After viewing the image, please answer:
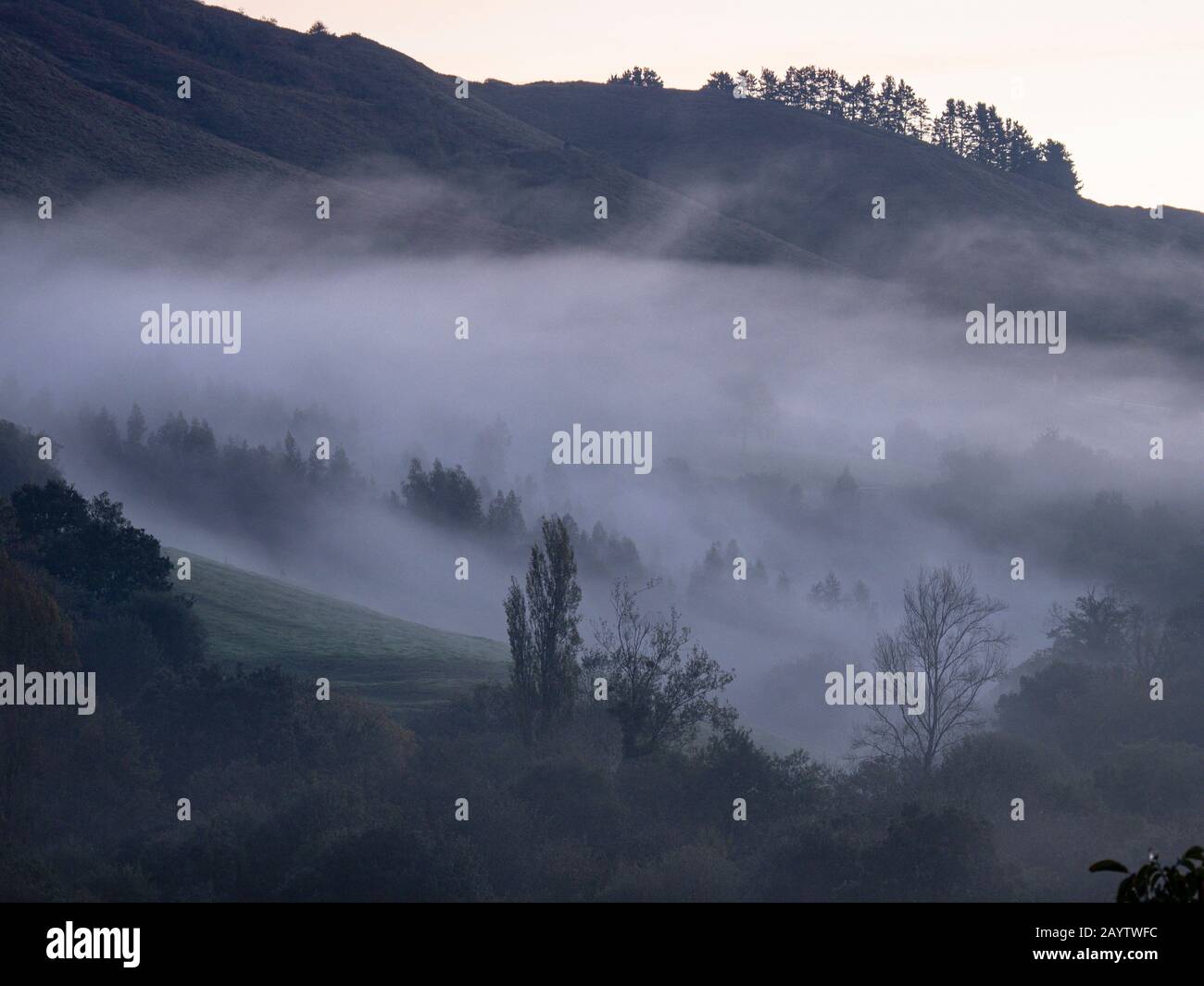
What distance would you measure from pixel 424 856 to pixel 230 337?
163348 millimetres

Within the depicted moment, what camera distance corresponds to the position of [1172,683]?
78.4m

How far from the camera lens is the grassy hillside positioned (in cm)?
7188

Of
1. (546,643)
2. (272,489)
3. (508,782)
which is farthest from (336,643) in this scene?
(272,489)

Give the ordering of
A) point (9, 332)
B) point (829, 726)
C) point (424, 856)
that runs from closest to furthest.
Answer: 1. point (424, 856)
2. point (829, 726)
3. point (9, 332)

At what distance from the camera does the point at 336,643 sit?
80.1 m

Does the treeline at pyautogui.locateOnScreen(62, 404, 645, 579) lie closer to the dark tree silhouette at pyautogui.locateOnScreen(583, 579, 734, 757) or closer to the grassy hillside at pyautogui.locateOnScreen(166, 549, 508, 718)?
the grassy hillside at pyautogui.locateOnScreen(166, 549, 508, 718)

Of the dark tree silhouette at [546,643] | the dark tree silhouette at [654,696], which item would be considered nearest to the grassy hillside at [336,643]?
the dark tree silhouette at [546,643]

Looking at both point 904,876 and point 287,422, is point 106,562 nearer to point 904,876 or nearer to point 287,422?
point 904,876

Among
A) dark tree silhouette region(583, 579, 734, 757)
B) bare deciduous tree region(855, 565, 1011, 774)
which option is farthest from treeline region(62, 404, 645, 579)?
dark tree silhouette region(583, 579, 734, 757)

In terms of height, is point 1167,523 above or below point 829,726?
above

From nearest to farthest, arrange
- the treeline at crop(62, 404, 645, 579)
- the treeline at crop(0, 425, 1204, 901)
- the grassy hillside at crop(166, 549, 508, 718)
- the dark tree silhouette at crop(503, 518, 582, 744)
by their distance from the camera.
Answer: the treeline at crop(0, 425, 1204, 901) → the dark tree silhouette at crop(503, 518, 582, 744) → the grassy hillside at crop(166, 549, 508, 718) → the treeline at crop(62, 404, 645, 579)

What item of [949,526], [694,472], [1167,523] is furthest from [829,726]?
[694,472]

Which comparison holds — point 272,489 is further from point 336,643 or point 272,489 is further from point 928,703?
point 928,703
